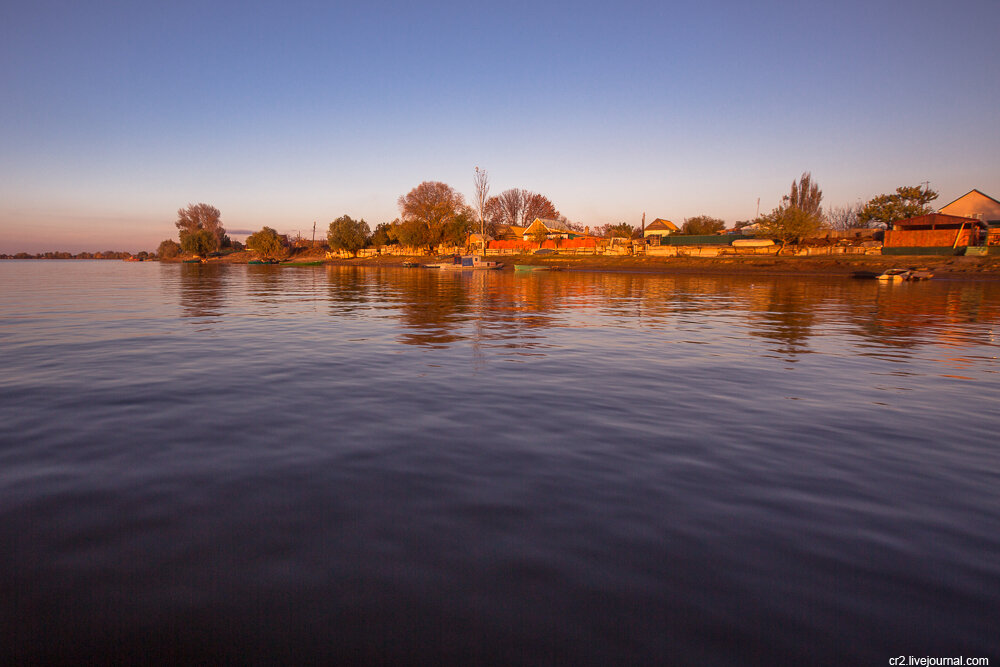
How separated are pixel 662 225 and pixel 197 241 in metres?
113

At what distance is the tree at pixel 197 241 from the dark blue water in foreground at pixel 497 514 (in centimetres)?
13460

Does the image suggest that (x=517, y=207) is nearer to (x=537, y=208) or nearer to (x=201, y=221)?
(x=537, y=208)

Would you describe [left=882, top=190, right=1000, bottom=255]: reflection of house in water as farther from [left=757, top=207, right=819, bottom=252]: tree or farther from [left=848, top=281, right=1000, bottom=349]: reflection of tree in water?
[left=848, top=281, right=1000, bottom=349]: reflection of tree in water

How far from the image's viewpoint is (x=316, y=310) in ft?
63.4

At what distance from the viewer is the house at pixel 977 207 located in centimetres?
6166

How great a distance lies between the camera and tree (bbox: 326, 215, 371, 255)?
Answer: 10625cm

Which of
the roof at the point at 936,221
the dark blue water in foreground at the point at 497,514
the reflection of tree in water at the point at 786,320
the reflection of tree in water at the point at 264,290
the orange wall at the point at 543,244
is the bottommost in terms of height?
the dark blue water in foreground at the point at 497,514

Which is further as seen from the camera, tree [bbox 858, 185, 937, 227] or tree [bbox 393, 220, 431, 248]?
tree [bbox 393, 220, 431, 248]

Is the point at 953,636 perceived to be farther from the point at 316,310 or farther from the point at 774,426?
the point at 316,310

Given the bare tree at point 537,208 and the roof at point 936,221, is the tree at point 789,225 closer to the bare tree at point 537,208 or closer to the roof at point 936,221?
the roof at point 936,221

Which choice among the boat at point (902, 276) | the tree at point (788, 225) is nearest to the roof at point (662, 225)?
the tree at point (788, 225)

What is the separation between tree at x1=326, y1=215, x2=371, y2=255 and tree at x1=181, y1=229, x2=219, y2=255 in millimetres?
39971

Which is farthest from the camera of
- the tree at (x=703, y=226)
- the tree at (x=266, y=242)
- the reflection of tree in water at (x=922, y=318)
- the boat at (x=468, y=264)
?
the tree at (x=266, y=242)

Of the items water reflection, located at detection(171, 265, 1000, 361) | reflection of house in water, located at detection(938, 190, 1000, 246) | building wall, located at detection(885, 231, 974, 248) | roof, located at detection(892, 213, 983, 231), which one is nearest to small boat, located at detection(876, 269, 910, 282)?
water reflection, located at detection(171, 265, 1000, 361)
